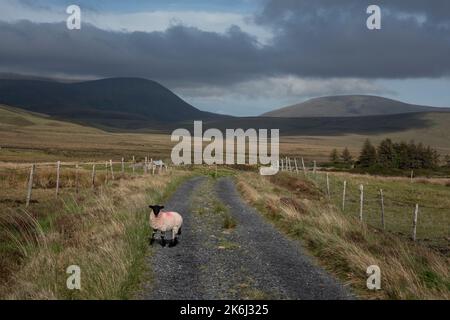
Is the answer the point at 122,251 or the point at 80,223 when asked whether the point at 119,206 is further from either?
the point at 122,251

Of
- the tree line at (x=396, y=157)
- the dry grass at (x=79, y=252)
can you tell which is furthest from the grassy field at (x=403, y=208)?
the tree line at (x=396, y=157)

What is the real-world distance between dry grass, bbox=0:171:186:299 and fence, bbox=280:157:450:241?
424 inches

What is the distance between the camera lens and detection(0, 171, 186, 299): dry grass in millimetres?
9883

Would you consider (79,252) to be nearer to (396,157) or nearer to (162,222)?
(162,222)

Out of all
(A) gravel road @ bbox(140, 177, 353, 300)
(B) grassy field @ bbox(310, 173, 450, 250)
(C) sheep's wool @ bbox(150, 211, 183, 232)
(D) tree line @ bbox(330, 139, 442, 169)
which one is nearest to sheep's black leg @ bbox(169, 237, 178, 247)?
(A) gravel road @ bbox(140, 177, 353, 300)

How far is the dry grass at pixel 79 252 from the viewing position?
988 centimetres

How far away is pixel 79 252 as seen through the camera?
42.0 feet

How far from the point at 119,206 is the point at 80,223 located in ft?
12.7

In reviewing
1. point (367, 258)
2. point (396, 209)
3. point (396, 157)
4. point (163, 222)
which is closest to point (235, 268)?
point (367, 258)

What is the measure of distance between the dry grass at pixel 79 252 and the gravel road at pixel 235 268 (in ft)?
2.03

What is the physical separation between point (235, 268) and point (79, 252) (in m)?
3.79

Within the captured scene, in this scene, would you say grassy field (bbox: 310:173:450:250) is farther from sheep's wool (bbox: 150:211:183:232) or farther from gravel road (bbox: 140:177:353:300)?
sheep's wool (bbox: 150:211:183:232)

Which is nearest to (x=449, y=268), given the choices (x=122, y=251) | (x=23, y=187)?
(x=122, y=251)
